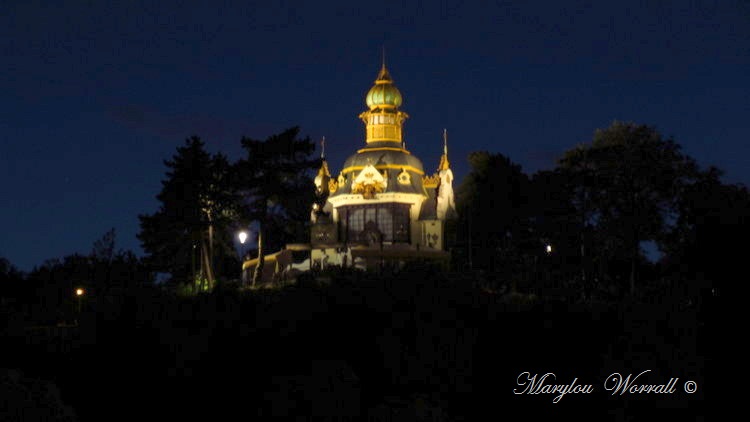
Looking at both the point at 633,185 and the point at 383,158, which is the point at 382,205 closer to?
the point at 383,158

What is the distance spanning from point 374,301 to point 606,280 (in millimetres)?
25745

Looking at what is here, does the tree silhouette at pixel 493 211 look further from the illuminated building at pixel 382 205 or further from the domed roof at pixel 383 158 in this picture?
the domed roof at pixel 383 158

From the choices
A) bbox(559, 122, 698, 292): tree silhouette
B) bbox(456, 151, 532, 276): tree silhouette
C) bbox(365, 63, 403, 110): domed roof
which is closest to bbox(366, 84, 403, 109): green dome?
bbox(365, 63, 403, 110): domed roof

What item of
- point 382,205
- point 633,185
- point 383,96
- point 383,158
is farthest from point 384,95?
point 633,185

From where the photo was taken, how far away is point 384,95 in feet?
197

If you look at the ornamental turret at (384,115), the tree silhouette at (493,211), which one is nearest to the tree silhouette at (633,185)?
the tree silhouette at (493,211)

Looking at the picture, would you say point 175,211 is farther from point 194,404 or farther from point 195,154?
point 194,404

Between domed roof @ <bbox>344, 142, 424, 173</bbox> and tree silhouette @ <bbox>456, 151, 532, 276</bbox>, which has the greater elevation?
domed roof @ <bbox>344, 142, 424, 173</bbox>

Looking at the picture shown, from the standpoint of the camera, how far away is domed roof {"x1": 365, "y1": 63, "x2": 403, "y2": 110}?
59781mm

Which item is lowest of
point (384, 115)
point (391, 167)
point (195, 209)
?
point (195, 209)

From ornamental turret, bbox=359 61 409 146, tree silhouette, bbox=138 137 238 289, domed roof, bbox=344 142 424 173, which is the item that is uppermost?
ornamental turret, bbox=359 61 409 146

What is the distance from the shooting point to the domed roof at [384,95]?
59781mm

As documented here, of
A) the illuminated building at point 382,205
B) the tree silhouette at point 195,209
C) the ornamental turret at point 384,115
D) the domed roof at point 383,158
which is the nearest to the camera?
the tree silhouette at point 195,209

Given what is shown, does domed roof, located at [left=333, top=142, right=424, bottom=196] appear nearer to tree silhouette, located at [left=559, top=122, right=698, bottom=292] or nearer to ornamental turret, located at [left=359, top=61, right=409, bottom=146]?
ornamental turret, located at [left=359, top=61, right=409, bottom=146]
